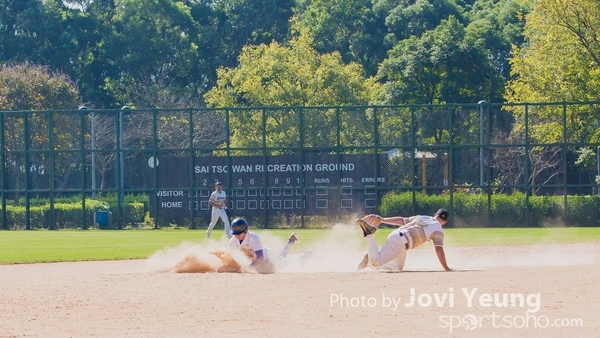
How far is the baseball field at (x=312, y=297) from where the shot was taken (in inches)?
485

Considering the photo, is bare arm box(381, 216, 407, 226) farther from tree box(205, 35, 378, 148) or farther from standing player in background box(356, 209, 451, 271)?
tree box(205, 35, 378, 148)

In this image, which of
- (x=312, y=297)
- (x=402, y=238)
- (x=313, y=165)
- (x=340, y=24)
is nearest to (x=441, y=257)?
(x=402, y=238)

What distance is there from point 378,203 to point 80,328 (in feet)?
80.8

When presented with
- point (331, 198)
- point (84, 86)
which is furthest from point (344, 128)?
point (84, 86)

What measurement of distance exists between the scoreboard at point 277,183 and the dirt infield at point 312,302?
16.4 metres

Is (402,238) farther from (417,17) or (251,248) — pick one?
(417,17)

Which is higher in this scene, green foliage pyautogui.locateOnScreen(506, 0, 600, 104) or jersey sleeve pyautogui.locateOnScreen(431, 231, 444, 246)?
green foliage pyautogui.locateOnScreen(506, 0, 600, 104)

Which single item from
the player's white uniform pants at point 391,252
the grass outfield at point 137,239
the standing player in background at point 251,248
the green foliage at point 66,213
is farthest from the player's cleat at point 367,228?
the green foliage at point 66,213

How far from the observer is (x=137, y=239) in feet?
104

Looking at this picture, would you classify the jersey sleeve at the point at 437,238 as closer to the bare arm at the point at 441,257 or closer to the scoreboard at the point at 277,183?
the bare arm at the point at 441,257

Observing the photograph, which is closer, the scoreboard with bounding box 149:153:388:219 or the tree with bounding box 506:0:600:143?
the scoreboard with bounding box 149:153:388:219

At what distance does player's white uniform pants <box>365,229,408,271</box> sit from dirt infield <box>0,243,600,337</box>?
0.83ft

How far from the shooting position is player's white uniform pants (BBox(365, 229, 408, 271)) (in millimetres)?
18328

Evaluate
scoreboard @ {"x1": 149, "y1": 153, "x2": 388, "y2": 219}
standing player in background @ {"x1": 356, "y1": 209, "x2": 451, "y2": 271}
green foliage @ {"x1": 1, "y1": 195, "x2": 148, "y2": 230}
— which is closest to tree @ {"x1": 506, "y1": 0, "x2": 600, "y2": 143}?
scoreboard @ {"x1": 149, "y1": 153, "x2": 388, "y2": 219}
